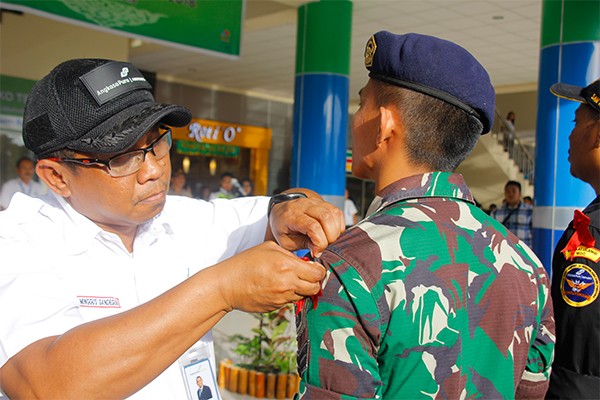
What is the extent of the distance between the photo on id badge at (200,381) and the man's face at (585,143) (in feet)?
5.35

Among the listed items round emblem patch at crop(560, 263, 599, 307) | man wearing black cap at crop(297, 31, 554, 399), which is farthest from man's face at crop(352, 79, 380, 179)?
round emblem patch at crop(560, 263, 599, 307)

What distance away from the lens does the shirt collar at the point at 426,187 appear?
1.15 m

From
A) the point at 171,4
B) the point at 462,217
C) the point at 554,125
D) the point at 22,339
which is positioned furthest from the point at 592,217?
the point at 171,4

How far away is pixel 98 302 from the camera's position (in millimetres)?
1332

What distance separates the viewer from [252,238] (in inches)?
69.9

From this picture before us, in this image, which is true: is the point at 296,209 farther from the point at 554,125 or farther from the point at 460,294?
the point at 554,125

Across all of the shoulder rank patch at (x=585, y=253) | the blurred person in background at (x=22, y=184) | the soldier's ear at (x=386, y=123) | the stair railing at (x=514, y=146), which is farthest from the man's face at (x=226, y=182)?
the soldier's ear at (x=386, y=123)

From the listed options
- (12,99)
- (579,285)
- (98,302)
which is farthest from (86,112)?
(12,99)

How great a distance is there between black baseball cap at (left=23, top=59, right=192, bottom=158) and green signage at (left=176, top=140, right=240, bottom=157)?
1300 centimetres

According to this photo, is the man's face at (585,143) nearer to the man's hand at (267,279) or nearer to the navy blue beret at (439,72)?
the navy blue beret at (439,72)

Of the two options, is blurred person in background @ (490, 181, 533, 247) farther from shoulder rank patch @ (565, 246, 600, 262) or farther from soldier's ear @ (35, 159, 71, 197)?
soldier's ear @ (35, 159, 71, 197)

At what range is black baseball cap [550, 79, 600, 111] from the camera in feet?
7.11

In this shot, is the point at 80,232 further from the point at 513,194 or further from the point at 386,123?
the point at 513,194

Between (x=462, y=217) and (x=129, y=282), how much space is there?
2.71 feet
